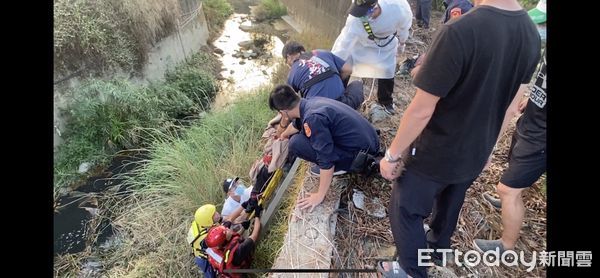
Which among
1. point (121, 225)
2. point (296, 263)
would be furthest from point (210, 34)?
point (296, 263)

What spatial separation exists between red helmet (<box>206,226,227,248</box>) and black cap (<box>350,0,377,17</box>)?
7.57ft

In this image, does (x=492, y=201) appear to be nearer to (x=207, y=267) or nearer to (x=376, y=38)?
(x=376, y=38)

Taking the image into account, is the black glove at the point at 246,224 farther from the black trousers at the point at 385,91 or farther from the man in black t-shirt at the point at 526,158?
the man in black t-shirt at the point at 526,158

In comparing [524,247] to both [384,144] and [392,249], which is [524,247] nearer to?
[392,249]

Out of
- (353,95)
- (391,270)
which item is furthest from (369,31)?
(391,270)

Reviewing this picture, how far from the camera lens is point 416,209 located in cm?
193

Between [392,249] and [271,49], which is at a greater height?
[392,249]

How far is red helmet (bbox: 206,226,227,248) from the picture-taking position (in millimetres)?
3027

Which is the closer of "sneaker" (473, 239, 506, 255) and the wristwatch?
the wristwatch

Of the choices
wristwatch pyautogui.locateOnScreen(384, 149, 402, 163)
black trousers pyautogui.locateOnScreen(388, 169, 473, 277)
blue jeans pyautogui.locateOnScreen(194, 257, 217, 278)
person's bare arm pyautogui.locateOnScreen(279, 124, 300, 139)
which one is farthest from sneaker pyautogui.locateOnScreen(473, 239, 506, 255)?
blue jeans pyautogui.locateOnScreen(194, 257, 217, 278)

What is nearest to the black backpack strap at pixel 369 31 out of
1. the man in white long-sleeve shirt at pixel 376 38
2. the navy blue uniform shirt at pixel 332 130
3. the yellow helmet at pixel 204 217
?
the man in white long-sleeve shirt at pixel 376 38

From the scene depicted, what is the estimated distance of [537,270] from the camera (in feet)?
7.88

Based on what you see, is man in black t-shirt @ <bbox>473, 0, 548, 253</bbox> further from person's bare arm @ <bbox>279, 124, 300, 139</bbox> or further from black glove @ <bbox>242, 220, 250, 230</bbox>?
black glove @ <bbox>242, 220, 250, 230</bbox>

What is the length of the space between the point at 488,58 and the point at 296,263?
1729mm
